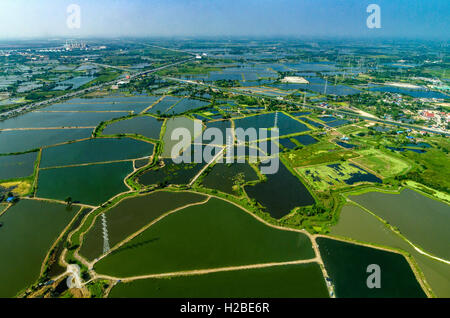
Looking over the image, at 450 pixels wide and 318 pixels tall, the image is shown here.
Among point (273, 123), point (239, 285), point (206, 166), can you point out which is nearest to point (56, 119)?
point (206, 166)

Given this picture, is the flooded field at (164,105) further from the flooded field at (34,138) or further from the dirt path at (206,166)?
the dirt path at (206,166)

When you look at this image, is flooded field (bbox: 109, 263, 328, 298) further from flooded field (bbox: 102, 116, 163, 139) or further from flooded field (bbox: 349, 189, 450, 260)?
flooded field (bbox: 102, 116, 163, 139)

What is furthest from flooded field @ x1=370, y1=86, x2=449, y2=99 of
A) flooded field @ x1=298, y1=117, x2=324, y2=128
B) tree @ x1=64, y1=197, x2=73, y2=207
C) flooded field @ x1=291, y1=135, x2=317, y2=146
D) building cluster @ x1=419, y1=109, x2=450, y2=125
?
tree @ x1=64, y1=197, x2=73, y2=207

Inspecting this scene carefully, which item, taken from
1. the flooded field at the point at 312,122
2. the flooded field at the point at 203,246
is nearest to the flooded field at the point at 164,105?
the flooded field at the point at 312,122

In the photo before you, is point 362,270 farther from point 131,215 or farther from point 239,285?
point 131,215
